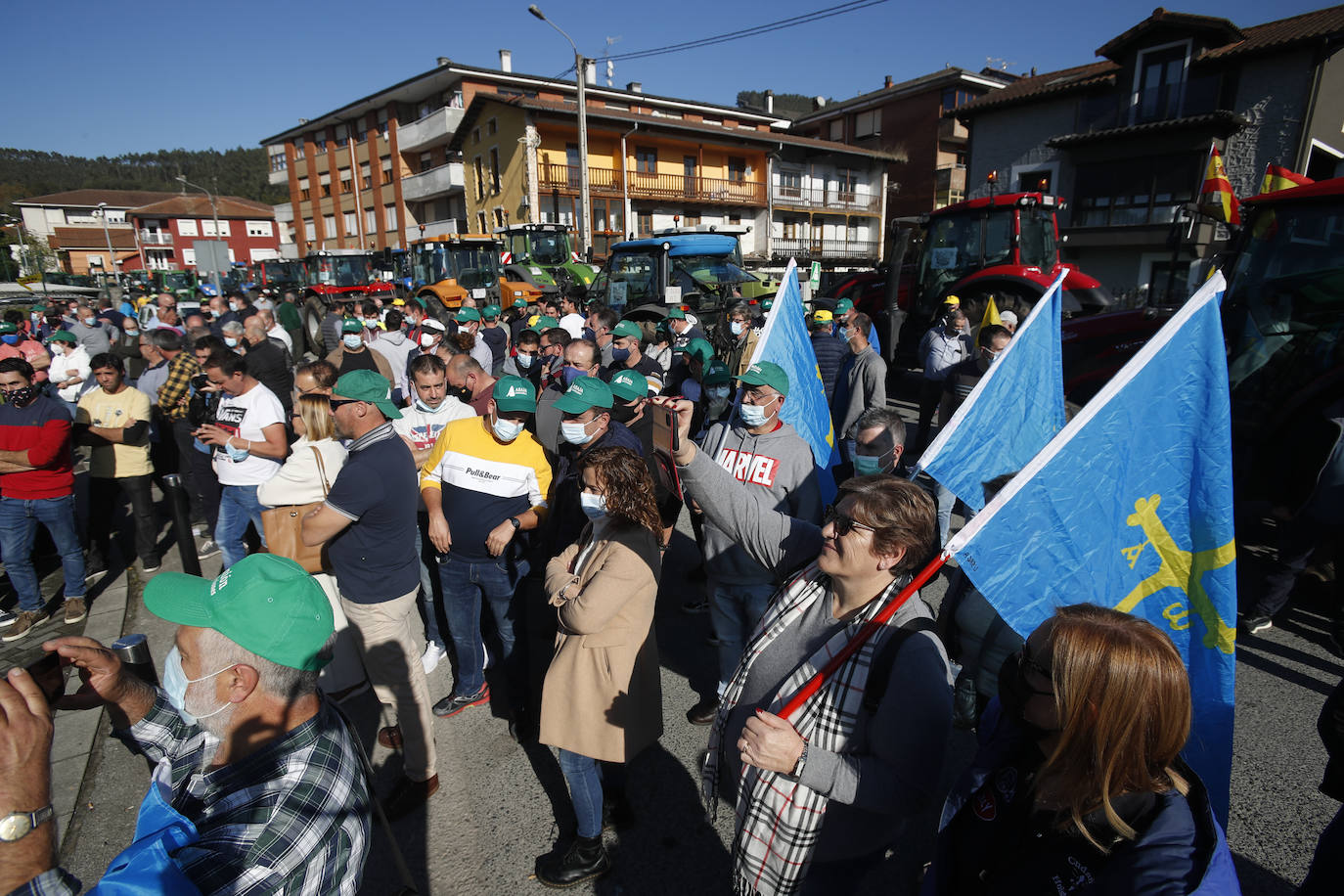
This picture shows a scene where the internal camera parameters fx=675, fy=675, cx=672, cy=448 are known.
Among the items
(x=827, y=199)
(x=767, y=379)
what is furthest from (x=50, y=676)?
(x=827, y=199)

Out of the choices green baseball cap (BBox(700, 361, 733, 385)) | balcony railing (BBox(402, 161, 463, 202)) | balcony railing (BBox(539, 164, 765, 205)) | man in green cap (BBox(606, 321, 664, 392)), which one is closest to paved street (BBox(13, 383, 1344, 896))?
green baseball cap (BBox(700, 361, 733, 385))

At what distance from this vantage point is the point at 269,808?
1.39 m

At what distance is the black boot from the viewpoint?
2602 millimetres

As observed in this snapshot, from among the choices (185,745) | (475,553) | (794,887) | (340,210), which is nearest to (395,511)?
(475,553)

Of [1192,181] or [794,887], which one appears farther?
[1192,181]

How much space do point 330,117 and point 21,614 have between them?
4801cm

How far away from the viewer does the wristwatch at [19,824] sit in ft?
3.61

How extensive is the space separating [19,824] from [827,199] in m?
40.0

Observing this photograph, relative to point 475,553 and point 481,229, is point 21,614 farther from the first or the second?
point 481,229

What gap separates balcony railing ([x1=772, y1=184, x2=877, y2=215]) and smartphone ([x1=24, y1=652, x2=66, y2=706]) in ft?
123

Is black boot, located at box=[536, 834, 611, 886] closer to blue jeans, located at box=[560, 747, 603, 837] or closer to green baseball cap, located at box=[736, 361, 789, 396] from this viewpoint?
blue jeans, located at box=[560, 747, 603, 837]

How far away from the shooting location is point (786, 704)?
176cm

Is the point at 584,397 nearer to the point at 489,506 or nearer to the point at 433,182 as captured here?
the point at 489,506

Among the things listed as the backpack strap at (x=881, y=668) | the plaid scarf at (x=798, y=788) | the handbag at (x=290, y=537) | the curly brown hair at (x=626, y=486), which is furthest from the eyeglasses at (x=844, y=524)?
the handbag at (x=290, y=537)
